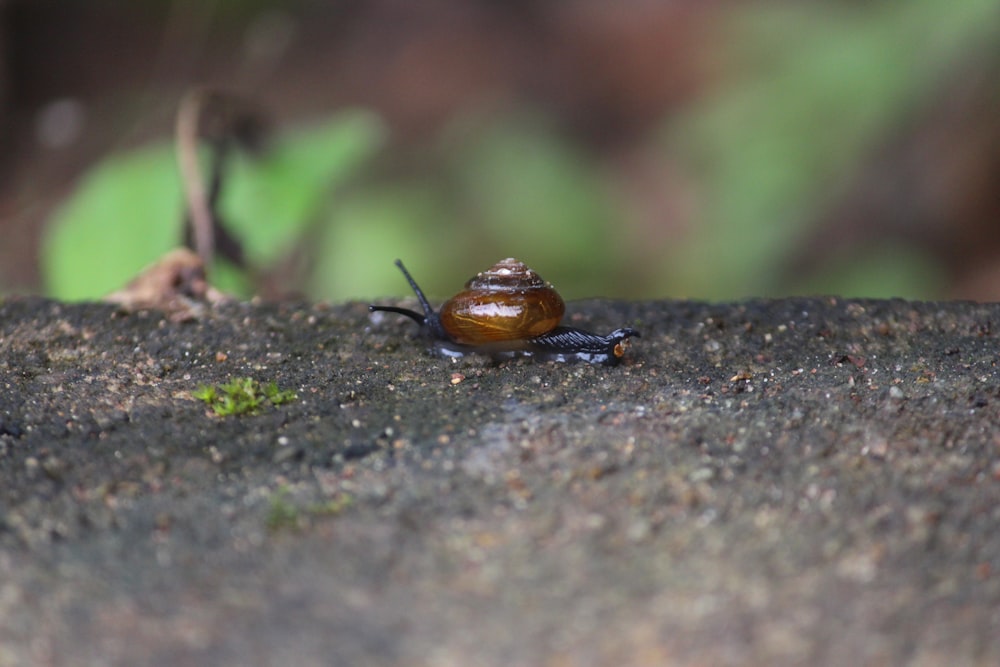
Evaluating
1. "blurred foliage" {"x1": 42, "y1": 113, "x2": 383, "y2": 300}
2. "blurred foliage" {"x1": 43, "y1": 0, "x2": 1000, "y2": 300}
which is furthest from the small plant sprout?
"blurred foliage" {"x1": 43, "y1": 0, "x2": 1000, "y2": 300}

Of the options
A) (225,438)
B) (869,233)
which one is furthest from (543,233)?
(225,438)

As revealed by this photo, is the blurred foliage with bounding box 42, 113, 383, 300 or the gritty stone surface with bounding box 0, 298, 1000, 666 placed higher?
the blurred foliage with bounding box 42, 113, 383, 300

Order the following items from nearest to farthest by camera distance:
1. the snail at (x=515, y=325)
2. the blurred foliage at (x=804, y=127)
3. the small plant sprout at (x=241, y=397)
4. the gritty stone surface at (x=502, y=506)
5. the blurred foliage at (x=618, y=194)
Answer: the gritty stone surface at (x=502, y=506), the small plant sprout at (x=241, y=397), the snail at (x=515, y=325), the blurred foliage at (x=618, y=194), the blurred foliage at (x=804, y=127)

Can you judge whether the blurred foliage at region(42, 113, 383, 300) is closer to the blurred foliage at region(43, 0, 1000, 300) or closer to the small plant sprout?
the blurred foliage at region(43, 0, 1000, 300)

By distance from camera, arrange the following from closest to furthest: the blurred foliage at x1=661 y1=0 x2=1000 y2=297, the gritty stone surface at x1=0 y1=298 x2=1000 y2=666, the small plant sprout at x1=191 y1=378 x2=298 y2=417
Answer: the gritty stone surface at x1=0 y1=298 x2=1000 y2=666 → the small plant sprout at x1=191 y1=378 x2=298 y2=417 → the blurred foliage at x1=661 y1=0 x2=1000 y2=297

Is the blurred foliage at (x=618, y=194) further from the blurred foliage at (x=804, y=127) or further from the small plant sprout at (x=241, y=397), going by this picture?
the small plant sprout at (x=241, y=397)

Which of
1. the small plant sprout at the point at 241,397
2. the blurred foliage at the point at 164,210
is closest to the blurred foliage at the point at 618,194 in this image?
the blurred foliage at the point at 164,210
